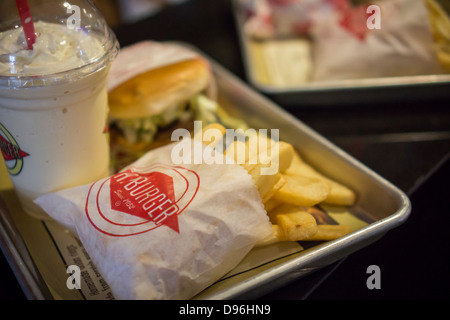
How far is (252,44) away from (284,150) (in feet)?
3.77

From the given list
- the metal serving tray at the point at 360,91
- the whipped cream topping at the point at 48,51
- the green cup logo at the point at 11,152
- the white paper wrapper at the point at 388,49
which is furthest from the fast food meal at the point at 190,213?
the white paper wrapper at the point at 388,49

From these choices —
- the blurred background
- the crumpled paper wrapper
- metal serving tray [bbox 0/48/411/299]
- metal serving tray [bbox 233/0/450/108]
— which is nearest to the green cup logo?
metal serving tray [bbox 0/48/411/299]

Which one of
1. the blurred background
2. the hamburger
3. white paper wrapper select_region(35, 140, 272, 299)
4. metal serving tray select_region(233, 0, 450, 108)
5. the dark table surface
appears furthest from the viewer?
the blurred background

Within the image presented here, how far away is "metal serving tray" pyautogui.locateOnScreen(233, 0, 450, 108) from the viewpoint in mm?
1527

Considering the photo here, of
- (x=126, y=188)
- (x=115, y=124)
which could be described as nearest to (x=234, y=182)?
(x=126, y=188)

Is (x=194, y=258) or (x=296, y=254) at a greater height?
(x=194, y=258)

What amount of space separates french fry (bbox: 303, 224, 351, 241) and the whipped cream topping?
632 millimetres

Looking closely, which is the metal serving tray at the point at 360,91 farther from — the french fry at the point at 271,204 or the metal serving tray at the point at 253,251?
the french fry at the point at 271,204

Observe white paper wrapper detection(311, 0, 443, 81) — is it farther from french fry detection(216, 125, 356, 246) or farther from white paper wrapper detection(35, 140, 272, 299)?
white paper wrapper detection(35, 140, 272, 299)

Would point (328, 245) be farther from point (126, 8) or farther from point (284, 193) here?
point (126, 8)

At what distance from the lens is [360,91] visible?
153cm

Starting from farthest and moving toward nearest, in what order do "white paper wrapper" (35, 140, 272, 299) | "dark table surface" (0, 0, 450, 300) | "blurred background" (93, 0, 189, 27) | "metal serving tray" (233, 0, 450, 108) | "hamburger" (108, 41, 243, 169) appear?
1. "blurred background" (93, 0, 189, 27)
2. "metal serving tray" (233, 0, 450, 108)
3. "hamburger" (108, 41, 243, 169)
4. "dark table surface" (0, 0, 450, 300)
5. "white paper wrapper" (35, 140, 272, 299)
